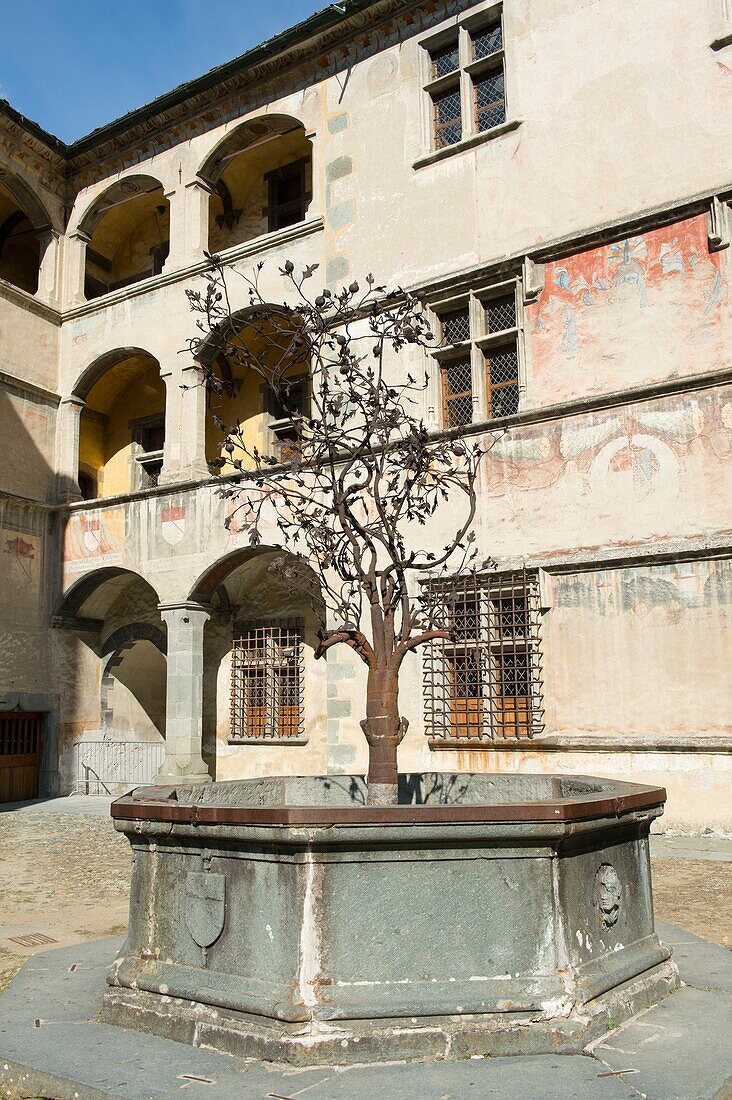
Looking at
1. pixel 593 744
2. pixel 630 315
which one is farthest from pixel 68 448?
pixel 593 744

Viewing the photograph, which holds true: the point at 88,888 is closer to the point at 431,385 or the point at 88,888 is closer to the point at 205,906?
the point at 205,906

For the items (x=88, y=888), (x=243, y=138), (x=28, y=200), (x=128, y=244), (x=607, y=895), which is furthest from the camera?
(x=128, y=244)

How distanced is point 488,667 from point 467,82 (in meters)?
8.03

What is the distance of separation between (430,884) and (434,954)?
0.27 metres

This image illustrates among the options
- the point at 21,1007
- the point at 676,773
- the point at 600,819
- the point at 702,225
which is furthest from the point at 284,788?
the point at 702,225

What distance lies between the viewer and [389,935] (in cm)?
387

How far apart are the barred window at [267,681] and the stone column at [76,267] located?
6936 mm

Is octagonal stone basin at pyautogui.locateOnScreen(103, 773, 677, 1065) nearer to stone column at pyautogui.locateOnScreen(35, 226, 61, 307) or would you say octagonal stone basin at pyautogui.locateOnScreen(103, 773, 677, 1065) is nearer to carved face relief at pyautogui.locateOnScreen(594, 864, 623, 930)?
carved face relief at pyautogui.locateOnScreen(594, 864, 623, 930)

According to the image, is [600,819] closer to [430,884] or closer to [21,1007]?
[430,884]

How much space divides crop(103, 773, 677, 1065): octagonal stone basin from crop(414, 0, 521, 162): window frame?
11083mm

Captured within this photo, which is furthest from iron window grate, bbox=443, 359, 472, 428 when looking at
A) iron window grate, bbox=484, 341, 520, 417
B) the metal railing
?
the metal railing

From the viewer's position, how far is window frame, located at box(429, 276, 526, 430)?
12344mm

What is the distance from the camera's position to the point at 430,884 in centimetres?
391

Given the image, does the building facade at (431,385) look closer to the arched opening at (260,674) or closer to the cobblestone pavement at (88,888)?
the arched opening at (260,674)
